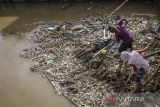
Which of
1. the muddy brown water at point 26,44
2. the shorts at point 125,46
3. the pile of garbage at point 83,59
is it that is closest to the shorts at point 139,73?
the pile of garbage at point 83,59

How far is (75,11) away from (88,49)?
501cm

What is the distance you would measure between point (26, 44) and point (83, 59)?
2846 mm

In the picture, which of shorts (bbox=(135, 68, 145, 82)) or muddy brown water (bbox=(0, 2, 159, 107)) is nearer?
shorts (bbox=(135, 68, 145, 82))

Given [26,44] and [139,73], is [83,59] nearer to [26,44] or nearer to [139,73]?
[139,73]

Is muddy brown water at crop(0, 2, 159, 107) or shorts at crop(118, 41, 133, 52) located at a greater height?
shorts at crop(118, 41, 133, 52)

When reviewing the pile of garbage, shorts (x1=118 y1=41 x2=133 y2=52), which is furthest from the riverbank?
shorts (x1=118 y1=41 x2=133 y2=52)

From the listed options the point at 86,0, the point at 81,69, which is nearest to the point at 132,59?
the point at 81,69

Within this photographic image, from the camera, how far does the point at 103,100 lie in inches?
287

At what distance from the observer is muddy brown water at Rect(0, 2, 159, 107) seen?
7969 mm

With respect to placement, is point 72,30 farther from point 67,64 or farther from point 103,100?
point 103,100

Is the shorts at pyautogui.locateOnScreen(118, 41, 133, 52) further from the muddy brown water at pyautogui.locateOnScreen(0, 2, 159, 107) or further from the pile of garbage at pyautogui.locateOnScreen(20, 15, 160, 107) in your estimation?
the muddy brown water at pyautogui.locateOnScreen(0, 2, 159, 107)

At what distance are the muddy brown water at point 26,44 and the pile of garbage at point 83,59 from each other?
0.32 m

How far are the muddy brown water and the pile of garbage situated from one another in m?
0.32

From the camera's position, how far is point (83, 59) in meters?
9.09
